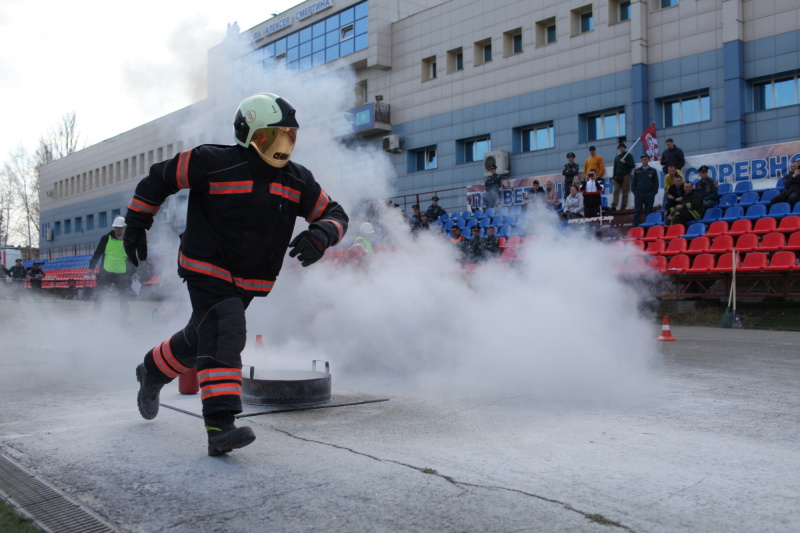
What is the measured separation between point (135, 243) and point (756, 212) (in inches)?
522

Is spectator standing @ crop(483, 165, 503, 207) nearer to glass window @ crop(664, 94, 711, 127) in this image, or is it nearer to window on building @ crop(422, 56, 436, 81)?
glass window @ crop(664, 94, 711, 127)

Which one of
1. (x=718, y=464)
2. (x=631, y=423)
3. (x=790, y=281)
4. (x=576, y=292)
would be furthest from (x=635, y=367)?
(x=790, y=281)

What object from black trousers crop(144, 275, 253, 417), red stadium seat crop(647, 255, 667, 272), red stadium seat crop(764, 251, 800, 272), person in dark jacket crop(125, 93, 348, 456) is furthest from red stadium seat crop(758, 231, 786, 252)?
black trousers crop(144, 275, 253, 417)

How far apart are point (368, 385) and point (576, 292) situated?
1.99 m

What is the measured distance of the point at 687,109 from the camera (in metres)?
19.4

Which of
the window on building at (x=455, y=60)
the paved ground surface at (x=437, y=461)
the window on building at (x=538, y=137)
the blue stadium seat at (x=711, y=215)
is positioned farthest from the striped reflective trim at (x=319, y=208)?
the window on building at (x=455, y=60)

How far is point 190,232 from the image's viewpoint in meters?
3.75

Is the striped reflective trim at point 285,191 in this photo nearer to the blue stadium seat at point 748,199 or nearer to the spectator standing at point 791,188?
the spectator standing at point 791,188

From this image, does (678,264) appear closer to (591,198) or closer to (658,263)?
(658,263)

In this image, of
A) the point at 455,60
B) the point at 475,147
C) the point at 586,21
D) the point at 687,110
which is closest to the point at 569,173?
the point at 687,110

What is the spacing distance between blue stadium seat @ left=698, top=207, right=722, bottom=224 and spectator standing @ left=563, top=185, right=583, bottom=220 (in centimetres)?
253

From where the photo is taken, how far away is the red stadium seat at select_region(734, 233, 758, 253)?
12.7 meters

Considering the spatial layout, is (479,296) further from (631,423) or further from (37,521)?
(37,521)

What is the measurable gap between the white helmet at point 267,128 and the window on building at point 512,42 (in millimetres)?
20888
